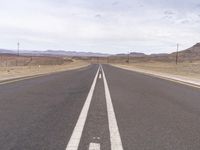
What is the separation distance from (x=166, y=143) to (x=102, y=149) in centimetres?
119

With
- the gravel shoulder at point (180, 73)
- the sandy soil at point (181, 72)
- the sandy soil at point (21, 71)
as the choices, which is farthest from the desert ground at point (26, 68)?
the sandy soil at point (181, 72)

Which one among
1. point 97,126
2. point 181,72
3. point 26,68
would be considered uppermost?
point 97,126

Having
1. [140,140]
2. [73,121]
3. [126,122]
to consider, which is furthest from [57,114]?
[140,140]

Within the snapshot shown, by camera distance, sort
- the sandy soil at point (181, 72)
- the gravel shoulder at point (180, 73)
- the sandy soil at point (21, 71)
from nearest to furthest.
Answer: the gravel shoulder at point (180, 73) < the sandy soil at point (21, 71) < the sandy soil at point (181, 72)

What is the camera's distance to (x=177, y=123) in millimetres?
8336

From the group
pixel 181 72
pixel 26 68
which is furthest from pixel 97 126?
pixel 26 68

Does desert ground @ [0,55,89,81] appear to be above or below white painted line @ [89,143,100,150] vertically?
below

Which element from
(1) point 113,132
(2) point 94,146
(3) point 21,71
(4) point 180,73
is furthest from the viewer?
(3) point 21,71

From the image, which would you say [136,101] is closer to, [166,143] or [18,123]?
[18,123]

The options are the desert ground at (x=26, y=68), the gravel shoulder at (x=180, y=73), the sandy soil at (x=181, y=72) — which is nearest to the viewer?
the gravel shoulder at (x=180, y=73)

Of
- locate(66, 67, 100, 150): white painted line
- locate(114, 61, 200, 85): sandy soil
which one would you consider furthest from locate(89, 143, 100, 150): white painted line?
locate(114, 61, 200, 85): sandy soil

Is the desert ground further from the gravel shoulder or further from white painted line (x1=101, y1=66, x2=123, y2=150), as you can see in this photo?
white painted line (x1=101, y1=66, x2=123, y2=150)

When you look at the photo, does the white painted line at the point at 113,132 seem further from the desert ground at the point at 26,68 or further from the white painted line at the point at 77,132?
the desert ground at the point at 26,68

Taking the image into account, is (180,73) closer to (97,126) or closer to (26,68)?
(26,68)
